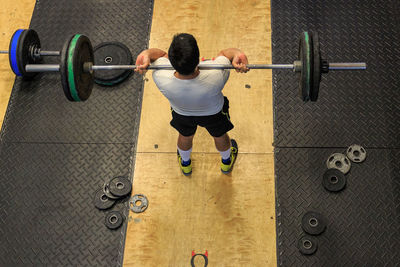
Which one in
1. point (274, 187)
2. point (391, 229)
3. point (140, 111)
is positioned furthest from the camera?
point (140, 111)

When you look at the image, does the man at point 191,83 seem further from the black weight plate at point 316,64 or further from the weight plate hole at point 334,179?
the weight plate hole at point 334,179

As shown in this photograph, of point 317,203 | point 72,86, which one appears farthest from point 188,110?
point 317,203

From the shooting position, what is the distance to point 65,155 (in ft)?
10.9

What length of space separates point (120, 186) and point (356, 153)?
64.5 inches

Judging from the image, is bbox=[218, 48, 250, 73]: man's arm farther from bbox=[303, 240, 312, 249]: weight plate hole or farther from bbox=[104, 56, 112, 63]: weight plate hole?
bbox=[104, 56, 112, 63]: weight plate hole

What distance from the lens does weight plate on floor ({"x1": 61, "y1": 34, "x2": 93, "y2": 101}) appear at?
8.07ft

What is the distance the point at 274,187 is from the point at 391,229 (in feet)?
2.56

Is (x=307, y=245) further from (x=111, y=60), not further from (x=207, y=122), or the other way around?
(x=111, y=60)

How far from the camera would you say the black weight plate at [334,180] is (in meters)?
3.07

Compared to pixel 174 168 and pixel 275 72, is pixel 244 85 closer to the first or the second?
pixel 275 72

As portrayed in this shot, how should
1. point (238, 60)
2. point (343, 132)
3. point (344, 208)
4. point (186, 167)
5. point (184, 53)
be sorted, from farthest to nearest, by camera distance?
1. point (343, 132)
2. point (186, 167)
3. point (344, 208)
4. point (238, 60)
5. point (184, 53)

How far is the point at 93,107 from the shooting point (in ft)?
11.4

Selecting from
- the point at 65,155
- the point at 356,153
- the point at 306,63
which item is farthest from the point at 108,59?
the point at 356,153

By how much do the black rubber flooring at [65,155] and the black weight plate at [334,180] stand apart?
134cm
